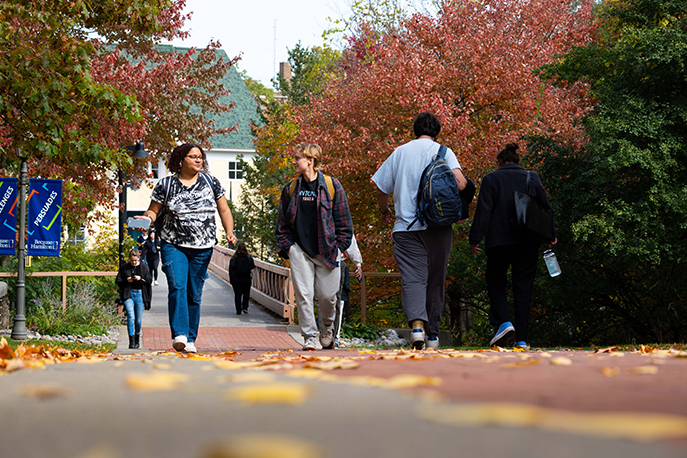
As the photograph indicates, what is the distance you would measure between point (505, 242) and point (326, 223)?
1599 mm

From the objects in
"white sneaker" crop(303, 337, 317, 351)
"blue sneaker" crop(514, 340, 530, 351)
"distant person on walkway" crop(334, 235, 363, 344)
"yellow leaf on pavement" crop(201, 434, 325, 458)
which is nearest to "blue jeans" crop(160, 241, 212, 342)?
"white sneaker" crop(303, 337, 317, 351)

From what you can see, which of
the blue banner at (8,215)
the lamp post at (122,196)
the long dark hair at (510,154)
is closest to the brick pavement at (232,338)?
the blue banner at (8,215)

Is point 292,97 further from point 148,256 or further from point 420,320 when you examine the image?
point 420,320

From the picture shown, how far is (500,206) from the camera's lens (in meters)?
6.18

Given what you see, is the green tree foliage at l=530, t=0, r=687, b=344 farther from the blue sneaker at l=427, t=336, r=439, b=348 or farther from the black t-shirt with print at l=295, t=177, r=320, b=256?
the black t-shirt with print at l=295, t=177, r=320, b=256

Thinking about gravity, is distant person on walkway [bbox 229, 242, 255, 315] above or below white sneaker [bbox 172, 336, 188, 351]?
below

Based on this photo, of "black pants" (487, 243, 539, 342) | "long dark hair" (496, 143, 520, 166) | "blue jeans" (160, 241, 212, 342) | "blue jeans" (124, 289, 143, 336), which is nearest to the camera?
"blue jeans" (160, 241, 212, 342)

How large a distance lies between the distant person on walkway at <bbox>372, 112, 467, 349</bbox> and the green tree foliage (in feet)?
15.1

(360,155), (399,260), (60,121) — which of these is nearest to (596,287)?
(360,155)

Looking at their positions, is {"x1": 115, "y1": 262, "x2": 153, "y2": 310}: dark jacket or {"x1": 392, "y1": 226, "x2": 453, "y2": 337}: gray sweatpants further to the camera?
{"x1": 115, "y1": 262, "x2": 153, "y2": 310}: dark jacket

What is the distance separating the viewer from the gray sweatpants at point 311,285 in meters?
6.21

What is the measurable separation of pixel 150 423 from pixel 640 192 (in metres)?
10.0

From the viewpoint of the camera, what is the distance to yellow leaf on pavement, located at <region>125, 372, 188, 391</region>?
2035mm

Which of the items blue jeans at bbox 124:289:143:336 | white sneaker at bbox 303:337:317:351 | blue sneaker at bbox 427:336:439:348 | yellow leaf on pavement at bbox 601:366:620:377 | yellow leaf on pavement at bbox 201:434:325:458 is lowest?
blue jeans at bbox 124:289:143:336
